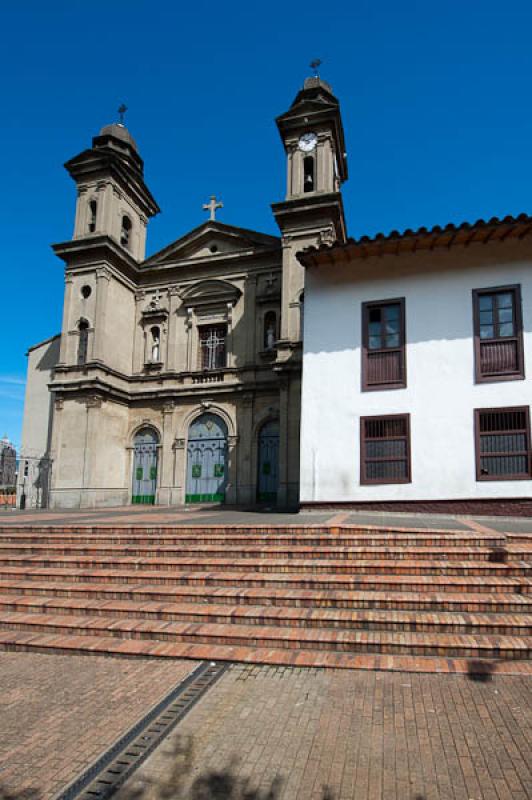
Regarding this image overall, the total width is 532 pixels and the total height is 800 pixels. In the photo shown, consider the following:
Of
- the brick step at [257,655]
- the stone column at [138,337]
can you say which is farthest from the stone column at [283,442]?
the brick step at [257,655]

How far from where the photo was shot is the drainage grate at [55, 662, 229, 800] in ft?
11.0

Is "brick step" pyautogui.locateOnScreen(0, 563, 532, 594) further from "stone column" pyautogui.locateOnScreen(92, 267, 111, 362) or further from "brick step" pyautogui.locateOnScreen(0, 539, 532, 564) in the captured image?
"stone column" pyautogui.locateOnScreen(92, 267, 111, 362)

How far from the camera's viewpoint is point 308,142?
2059 centimetres

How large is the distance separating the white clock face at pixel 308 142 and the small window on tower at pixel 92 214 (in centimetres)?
919

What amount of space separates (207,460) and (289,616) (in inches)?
591

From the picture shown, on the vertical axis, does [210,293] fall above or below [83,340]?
above

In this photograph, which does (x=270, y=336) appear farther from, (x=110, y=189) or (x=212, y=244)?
(x=110, y=189)

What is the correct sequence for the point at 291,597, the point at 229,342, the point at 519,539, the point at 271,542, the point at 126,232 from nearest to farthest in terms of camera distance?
the point at 291,597
the point at 519,539
the point at 271,542
the point at 229,342
the point at 126,232

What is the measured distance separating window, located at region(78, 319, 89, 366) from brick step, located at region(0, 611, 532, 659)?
15.9 m

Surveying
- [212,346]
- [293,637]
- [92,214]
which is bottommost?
[293,637]

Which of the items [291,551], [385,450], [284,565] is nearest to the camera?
[284,565]

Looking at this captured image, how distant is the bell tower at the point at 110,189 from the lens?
22.6 m

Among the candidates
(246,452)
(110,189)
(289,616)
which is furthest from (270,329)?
(289,616)

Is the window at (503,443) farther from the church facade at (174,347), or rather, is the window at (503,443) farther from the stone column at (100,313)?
the stone column at (100,313)
